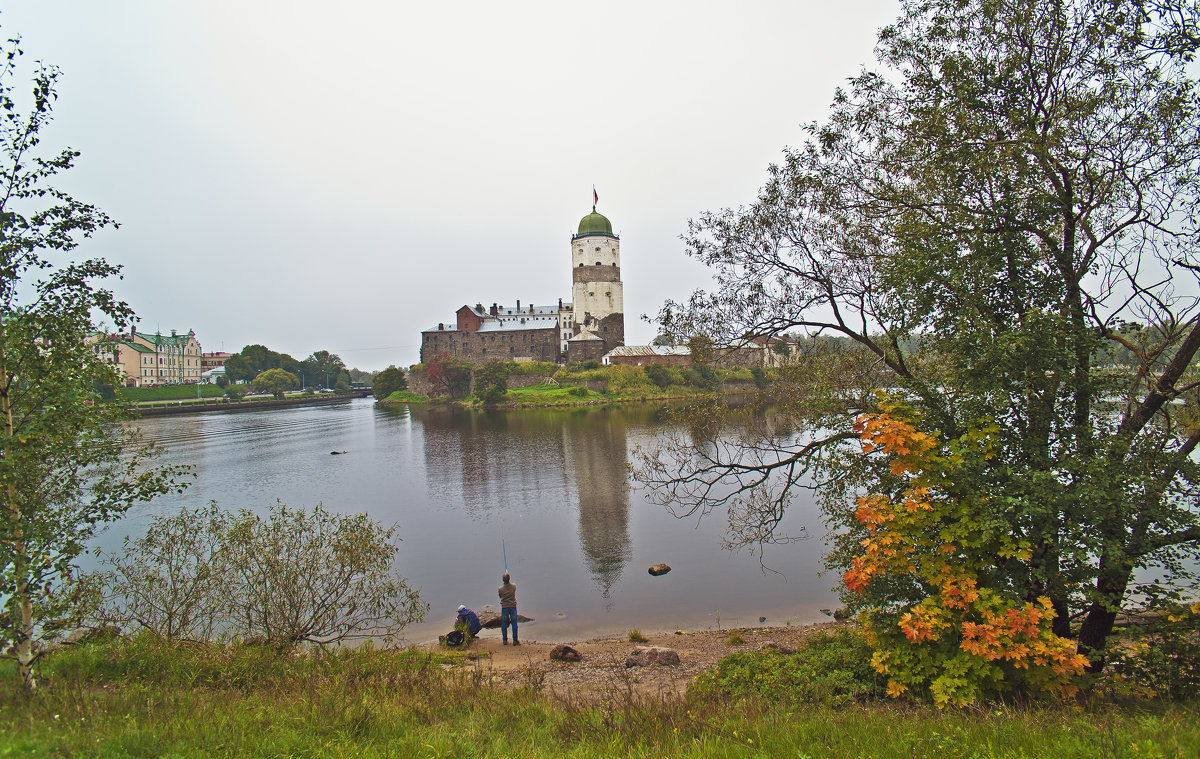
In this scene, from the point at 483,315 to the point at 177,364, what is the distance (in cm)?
5444

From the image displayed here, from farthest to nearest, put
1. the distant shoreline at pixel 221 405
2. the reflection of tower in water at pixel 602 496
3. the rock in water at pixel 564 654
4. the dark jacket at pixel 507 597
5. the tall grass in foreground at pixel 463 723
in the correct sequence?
the distant shoreline at pixel 221 405
the reflection of tower in water at pixel 602 496
the dark jacket at pixel 507 597
the rock in water at pixel 564 654
the tall grass in foreground at pixel 463 723

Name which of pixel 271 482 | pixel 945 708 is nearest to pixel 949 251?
pixel 945 708

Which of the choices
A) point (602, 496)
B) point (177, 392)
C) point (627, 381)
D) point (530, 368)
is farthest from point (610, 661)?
point (177, 392)

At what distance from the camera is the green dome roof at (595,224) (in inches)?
3524

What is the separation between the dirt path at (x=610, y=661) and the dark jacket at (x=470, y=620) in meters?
0.22

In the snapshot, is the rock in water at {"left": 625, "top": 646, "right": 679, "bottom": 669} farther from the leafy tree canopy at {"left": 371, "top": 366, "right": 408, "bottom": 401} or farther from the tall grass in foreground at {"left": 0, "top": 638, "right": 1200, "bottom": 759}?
the leafy tree canopy at {"left": 371, "top": 366, "right": 408, "bottom": 401}

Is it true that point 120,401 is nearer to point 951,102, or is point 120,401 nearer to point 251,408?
point 951,102

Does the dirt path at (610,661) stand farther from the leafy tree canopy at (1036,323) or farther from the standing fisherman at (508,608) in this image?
the leafy tree canopy at (1036,323)

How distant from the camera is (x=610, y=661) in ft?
36.4

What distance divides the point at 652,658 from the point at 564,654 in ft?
5.47

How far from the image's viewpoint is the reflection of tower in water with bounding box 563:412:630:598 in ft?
58.9

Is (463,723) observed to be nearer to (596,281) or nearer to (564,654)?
(564,654)

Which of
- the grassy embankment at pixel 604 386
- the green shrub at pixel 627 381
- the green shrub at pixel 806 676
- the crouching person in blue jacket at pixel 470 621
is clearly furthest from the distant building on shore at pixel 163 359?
the green shrub at pixel 806 676

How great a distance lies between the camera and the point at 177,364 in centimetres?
10362
